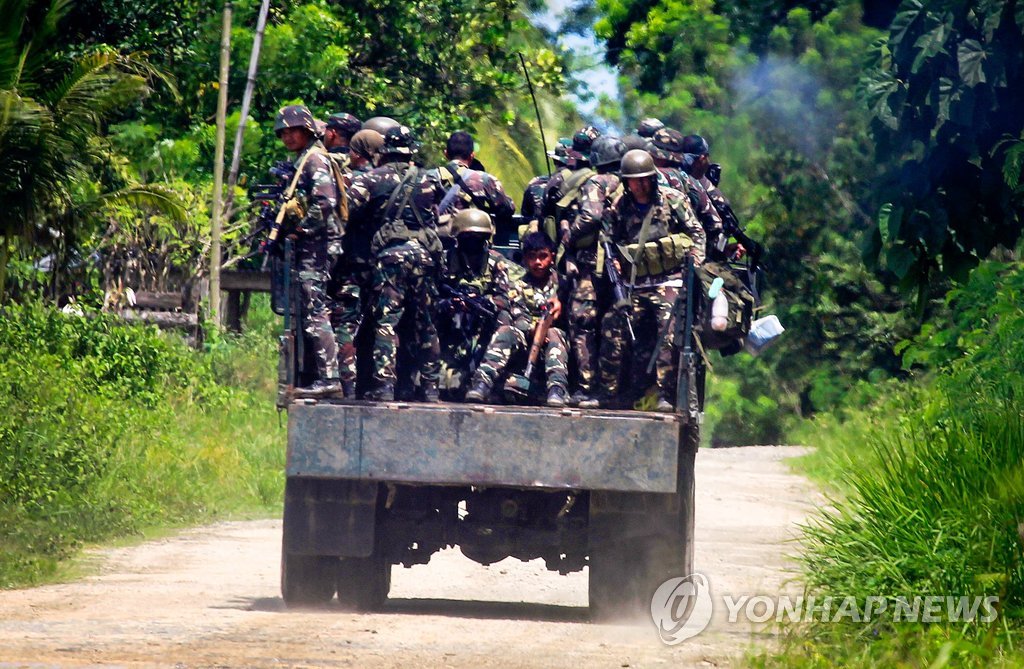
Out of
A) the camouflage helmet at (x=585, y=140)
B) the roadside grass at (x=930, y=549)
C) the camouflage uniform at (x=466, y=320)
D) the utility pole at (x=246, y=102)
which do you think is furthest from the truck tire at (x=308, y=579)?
the utility pole at (x=246, y=102)

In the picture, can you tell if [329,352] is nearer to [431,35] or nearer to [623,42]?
[431,35]

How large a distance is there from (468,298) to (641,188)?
1.19 meters

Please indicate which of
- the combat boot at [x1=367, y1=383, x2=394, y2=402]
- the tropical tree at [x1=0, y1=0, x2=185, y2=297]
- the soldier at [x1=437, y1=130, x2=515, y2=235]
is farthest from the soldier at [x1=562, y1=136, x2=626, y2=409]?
the tropical tree at [x1=0, y1=0, x2=185, y2=297]

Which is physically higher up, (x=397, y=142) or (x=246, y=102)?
(x=246, y=102)

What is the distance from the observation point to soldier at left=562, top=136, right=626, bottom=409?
949cm

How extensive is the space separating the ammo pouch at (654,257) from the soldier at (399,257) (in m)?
1.12

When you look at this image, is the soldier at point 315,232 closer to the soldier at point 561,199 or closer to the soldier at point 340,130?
the soldier at point 340,130

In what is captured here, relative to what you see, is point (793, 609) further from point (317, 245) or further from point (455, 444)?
point (317, 245)

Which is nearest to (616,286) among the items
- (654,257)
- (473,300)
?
(654,257)

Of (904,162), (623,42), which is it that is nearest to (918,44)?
(904,162)

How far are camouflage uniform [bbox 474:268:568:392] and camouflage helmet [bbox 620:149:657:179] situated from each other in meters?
0.73

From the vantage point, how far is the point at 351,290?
952 centimetres

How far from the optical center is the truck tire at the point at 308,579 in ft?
29.7

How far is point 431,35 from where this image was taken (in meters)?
23.6
